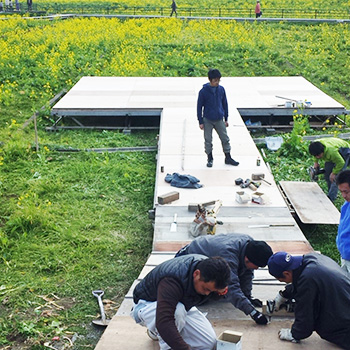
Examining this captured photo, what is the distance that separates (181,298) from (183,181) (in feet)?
13.4

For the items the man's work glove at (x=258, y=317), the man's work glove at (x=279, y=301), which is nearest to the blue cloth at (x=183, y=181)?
the man's work glove at (x=279, y=301)

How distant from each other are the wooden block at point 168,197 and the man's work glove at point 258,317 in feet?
9.60

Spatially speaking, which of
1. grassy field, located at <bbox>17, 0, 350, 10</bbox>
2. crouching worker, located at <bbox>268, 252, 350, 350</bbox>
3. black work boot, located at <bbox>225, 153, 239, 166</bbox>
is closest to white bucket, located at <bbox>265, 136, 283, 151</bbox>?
black work boot, located at <bbox>225, 153, 239, 166</bbox>

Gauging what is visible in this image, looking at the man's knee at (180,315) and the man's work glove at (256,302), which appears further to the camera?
the man's work glove at (256,302)

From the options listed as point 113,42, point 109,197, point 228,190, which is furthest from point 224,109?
point 113,42

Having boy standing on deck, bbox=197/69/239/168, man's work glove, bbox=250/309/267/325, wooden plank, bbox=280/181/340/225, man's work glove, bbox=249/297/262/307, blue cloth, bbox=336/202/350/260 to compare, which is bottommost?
wooden plank, bbox=280/181/340/225

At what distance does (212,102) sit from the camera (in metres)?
7.57

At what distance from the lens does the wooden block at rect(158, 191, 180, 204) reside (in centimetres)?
690

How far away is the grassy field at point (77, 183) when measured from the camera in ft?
17.9

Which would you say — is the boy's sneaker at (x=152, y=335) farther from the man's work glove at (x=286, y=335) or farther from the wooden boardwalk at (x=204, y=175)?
the man's work glove at (x=286, y=335)

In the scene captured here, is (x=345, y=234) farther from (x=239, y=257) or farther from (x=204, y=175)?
(x=204, y=175)

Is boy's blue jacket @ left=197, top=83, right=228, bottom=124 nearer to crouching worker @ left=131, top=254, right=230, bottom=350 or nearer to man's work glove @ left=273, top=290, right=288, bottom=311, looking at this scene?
man's work glove @ left=273, top=290, right=288, bottom=311

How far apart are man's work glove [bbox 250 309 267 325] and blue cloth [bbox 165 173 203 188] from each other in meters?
3.45

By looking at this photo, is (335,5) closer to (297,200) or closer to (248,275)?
(297,200)
